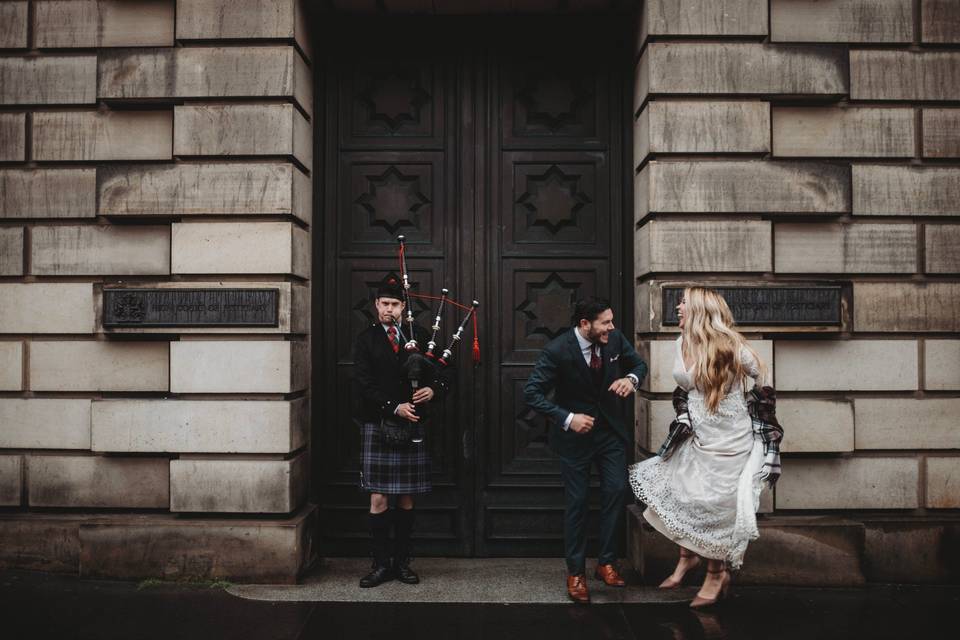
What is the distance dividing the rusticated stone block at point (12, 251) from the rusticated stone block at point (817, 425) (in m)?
6.74

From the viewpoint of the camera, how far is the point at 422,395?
566 centimetres

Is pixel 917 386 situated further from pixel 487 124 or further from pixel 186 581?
pixel 186 581

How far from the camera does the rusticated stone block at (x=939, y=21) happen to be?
6184 mm

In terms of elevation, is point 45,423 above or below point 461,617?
above

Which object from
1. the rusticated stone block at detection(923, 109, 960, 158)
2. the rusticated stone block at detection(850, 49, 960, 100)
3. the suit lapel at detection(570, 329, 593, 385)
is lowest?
the suit lapel at detection(570, 329, 593, 385)

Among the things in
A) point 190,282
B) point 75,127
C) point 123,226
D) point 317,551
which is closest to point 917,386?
point 317,551

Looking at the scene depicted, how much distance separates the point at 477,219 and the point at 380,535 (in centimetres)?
299

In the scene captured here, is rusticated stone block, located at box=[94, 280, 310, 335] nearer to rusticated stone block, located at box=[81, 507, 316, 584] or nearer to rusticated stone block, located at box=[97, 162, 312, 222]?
rusticated stone block, located at box=[97, 162, 312, 222]

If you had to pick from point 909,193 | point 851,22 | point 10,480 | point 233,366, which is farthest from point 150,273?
point 909,193

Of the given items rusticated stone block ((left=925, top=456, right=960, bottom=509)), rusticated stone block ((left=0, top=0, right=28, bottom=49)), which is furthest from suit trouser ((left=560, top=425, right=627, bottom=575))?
rusticated stone block ((left=0, top=0, right=28, bottom=49))

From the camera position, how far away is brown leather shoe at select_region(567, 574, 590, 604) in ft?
17.9

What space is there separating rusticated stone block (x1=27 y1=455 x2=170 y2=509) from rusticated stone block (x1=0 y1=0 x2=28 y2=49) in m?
3.67

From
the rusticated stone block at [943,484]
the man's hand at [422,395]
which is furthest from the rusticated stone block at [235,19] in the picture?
the rusticated stone block at [943,484]

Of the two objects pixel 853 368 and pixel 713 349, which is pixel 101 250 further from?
pixel 853 368
